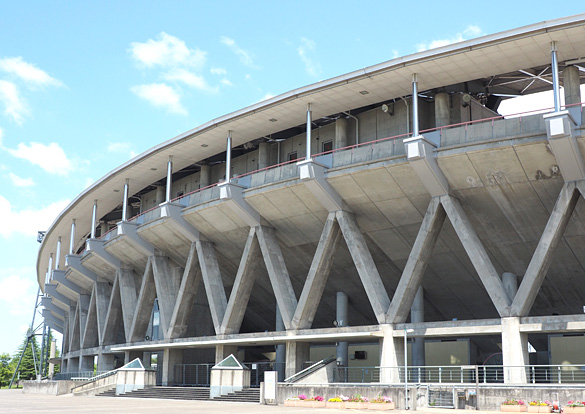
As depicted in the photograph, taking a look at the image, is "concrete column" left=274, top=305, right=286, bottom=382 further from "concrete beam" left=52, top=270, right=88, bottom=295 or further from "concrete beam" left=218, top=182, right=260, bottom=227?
"concrete beam" left=52, top=270, right=88, bottom=295

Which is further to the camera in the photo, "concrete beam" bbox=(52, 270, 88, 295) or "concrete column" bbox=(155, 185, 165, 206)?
"concrete beam" bbox=(52, 270, 88, 295)

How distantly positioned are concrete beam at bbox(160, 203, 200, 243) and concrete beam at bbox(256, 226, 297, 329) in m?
5.61

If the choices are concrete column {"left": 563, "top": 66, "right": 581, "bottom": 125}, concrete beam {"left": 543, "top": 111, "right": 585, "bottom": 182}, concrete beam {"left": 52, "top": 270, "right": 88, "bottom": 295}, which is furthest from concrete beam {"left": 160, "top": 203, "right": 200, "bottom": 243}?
concrete beam {"left": 52, "top": 270, "right": 88, "bottom": 295}

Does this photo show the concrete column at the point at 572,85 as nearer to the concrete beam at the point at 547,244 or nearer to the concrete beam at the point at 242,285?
the concrete beam at the point at 547,244

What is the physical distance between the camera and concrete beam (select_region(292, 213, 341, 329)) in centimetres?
3188

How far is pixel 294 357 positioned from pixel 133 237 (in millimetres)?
15657

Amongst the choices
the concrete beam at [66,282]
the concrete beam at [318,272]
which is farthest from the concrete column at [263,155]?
the concrete beam at [66,282]

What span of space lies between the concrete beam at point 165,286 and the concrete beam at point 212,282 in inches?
172

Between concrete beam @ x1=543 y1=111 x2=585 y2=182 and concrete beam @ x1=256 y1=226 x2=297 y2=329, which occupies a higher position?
concrete beam @ x1=543 y1=111 x2=585 y2=182

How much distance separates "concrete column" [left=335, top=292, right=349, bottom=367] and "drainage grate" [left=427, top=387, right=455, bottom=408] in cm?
979

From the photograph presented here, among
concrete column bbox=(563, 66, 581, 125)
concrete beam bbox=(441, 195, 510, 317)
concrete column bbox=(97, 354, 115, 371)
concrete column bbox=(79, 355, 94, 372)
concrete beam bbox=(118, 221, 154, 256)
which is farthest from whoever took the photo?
concrete column bbox=(79, 355, 94, 372)

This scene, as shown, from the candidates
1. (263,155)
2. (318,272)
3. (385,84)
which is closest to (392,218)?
(318,272)

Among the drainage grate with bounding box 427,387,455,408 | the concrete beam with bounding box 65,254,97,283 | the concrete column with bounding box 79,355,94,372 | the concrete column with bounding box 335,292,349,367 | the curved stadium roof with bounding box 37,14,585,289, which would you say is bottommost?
the drainage grate with bounding box 427,387,455,408

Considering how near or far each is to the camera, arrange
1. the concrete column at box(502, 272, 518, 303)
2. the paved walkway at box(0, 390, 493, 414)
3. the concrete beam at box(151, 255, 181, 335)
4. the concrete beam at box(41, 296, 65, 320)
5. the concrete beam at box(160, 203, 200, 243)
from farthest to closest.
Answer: the concrete beam at box(41, 296, 65, 320) < the concrete beam at box(151, 255, 181, 335) < the concrete beam at box(160, 203, 200, 243) < the concrete column at box(502, 272, 518, 303) < the paved walkway at box(0, 390, 493, 414)
